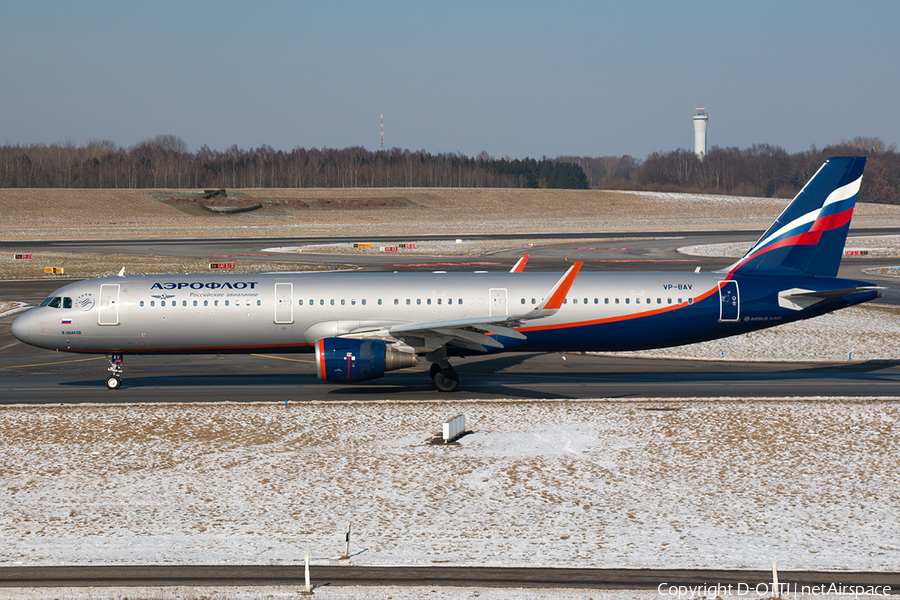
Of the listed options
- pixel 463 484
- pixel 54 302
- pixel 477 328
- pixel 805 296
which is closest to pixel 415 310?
pixel 477 328

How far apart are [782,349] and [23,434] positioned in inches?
1194

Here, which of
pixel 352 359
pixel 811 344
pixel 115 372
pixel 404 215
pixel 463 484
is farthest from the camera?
pixel 404 215

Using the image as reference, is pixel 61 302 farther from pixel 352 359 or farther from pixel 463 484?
pixel 463 484

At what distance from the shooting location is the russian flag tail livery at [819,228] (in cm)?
2986

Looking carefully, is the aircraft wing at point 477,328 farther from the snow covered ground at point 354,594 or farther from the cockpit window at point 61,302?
the snow covered ground at point 354,594

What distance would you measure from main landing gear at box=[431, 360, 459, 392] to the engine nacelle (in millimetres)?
2141

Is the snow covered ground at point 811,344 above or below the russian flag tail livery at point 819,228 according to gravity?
below

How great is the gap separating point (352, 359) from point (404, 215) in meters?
135

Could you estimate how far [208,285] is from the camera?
28297 mm

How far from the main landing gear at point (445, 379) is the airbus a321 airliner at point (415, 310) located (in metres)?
0.04

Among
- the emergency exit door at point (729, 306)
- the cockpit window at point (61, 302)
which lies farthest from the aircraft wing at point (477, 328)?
the cockpit window at point (61, 302)

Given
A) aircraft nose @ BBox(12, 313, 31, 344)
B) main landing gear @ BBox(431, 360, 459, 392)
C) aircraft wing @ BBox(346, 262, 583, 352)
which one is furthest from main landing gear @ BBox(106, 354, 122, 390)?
main landing gear @ BBox(431, 360, 459, 392)

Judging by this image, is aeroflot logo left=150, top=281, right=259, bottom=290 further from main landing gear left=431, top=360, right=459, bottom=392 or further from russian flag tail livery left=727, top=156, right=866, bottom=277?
russian flag tail livery left=727, top=156, right=866, bottom=277

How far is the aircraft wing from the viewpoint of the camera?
25.3 metres
